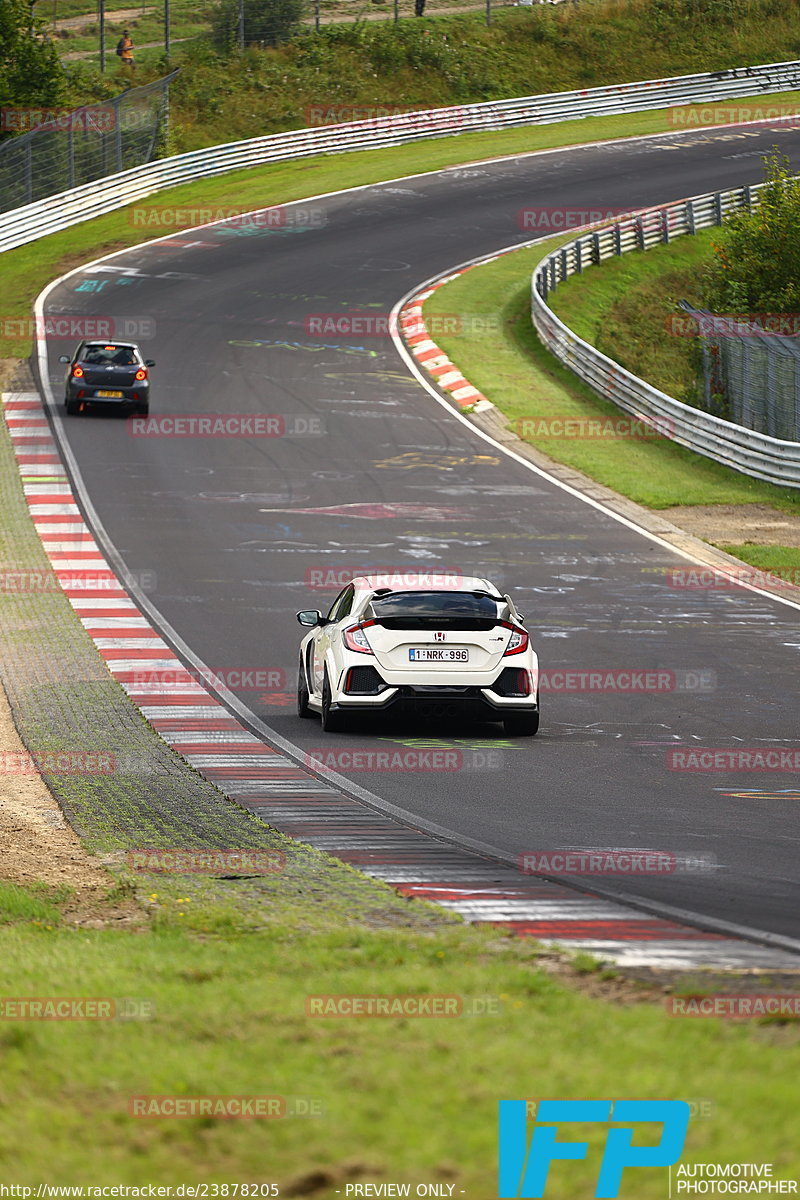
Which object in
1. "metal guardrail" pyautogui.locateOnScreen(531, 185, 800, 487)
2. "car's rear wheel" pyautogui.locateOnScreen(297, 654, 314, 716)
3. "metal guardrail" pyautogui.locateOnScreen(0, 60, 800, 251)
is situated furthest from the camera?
"metal guardrail" pyautogui.locateOnScreen(0, 60, 800, 251)

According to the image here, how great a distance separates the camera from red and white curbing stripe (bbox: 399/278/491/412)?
37.7 meters

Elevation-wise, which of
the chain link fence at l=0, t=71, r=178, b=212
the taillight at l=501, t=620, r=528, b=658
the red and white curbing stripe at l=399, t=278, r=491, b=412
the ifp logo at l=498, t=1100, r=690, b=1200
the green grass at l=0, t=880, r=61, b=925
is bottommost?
the red and white curbing stripe at l=399, t=278, r=491, b=412

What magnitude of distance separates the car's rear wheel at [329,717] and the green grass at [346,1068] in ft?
24.2

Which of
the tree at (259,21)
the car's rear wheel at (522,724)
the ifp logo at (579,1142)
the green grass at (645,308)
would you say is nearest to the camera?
the ifp logo at (579,1142)

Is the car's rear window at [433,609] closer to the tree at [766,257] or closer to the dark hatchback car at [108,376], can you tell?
the dark hatchback car at [108,376]

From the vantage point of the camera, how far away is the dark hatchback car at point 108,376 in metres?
34.5

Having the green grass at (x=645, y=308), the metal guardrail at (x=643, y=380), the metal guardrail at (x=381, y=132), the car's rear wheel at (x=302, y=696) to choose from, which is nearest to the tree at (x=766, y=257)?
the green grass at (x=645, y=308)

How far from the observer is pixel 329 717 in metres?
14.1

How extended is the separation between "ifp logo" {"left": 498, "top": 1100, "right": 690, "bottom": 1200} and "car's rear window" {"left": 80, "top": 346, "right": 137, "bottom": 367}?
104 ft

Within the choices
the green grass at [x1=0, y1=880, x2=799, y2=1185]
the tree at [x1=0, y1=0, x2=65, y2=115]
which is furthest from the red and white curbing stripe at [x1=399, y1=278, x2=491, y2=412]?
the green grass at [x1=0, y1=880, x2=799, y2=1185]

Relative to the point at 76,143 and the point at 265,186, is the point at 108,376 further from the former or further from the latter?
the point at 265,186

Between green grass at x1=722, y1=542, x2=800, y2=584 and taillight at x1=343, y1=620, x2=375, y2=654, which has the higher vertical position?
taillight at x1=343, y1=620, x2=375, y2=654

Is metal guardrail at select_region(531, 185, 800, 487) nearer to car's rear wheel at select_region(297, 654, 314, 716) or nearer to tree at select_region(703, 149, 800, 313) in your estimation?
tree at select_region(703, 149, 800, 313)

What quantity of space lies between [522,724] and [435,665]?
3.28 ft
